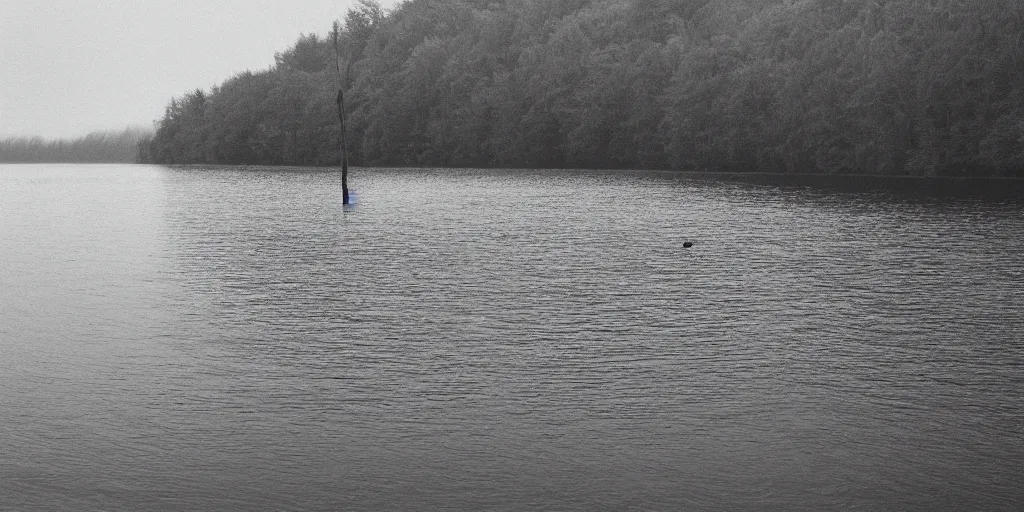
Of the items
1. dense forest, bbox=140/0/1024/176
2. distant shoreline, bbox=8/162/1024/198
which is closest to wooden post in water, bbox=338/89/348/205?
distant shoreline, bbox=8/162/1024/198

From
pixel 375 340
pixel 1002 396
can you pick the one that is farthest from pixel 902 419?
pixel 375 340

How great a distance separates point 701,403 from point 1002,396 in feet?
15.0

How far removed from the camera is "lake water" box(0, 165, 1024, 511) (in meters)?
11.8

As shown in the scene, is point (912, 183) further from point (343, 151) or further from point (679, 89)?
point (343, 151)

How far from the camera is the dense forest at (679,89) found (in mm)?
88250

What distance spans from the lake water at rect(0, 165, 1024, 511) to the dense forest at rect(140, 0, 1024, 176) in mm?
56127

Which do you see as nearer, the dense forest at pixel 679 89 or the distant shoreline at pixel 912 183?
the distant shoreline at pixel 912 183

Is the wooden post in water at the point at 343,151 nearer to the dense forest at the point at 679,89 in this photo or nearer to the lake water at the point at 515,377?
the lake water at the point at 515,377

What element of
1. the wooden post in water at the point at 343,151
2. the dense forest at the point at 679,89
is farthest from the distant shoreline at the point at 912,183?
the wooden post in water at the point at 343,151

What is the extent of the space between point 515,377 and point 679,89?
109954 mm

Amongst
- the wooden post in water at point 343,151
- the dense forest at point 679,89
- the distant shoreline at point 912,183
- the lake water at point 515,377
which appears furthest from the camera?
the dense forest at point 679,89

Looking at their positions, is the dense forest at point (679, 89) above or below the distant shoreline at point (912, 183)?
above

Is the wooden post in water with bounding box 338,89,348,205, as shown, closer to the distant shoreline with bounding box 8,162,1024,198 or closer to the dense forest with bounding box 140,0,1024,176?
the distant shoreline with bounding box 8,162,1024,198

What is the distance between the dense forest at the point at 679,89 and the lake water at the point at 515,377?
56.1m
